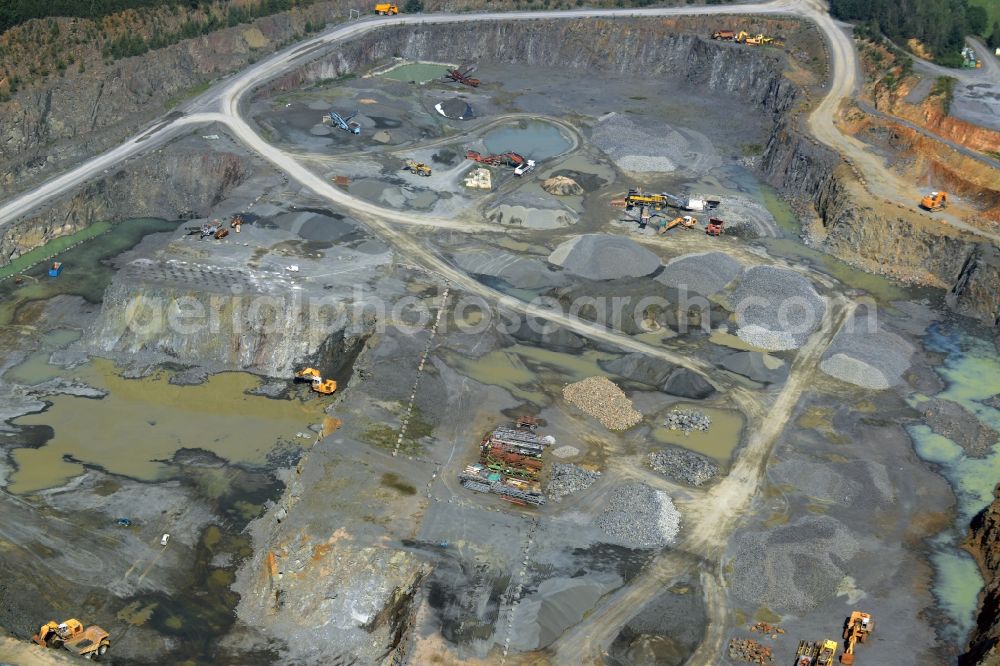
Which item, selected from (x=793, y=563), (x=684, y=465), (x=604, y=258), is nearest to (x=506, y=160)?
(x=604, y=258)

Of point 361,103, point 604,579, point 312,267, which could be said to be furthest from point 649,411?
point 361,103

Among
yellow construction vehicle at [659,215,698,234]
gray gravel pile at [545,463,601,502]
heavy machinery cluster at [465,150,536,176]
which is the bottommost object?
gray gravel pile at [545,463,601,502]

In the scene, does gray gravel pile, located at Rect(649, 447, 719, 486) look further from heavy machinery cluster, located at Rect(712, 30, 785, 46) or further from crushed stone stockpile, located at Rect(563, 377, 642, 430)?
heavy machinery cluster, located at Rect(712, 30, 785, 46)

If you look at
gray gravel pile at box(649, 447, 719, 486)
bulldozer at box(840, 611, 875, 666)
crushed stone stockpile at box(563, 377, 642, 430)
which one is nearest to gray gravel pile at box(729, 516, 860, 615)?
bulldozer at box(840, 611, 875, 666)

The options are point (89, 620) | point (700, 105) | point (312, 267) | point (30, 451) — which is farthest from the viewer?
point (700, 105)

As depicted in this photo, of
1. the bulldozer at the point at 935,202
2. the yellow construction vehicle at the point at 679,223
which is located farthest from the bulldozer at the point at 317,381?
the bulldozer at the point at 935,202

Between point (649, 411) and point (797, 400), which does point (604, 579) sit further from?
point (797, 400)
